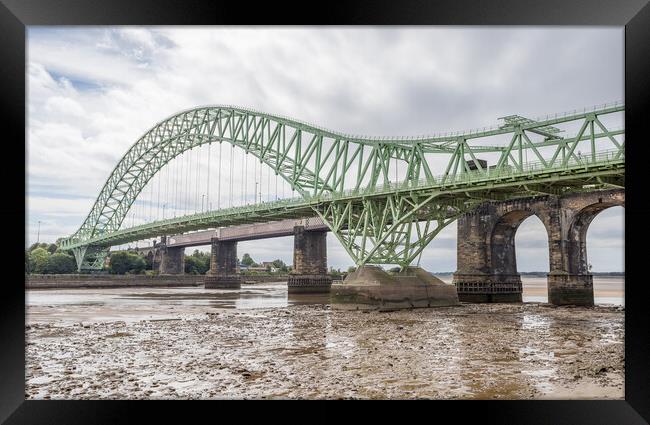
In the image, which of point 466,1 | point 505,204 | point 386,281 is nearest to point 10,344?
point 466,1

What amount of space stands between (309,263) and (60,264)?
159 ft

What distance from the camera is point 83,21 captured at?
31.2 ft

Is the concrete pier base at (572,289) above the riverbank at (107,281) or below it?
above

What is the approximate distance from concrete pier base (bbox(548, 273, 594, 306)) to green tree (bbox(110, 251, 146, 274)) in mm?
69656

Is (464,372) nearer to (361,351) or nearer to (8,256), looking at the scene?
(361,351)

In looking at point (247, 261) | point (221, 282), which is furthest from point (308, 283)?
point (247, 261)

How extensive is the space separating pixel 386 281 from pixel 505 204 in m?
15.2

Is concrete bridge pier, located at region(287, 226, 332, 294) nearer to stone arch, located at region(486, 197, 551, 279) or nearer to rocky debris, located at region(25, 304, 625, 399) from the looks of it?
stone arch, located at region(486, 197, 551, 279)

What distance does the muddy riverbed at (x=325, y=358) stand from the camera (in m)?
11.5

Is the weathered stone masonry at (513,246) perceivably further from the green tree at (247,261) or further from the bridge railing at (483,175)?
the green tree at (247,261)

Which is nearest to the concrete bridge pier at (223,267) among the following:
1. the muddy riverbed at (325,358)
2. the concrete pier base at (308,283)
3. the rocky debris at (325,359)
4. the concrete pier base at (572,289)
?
the concrete pier base at (308,283)

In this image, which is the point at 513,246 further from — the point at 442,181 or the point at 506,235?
the point at 442,181

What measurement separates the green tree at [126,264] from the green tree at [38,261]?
10.4 m

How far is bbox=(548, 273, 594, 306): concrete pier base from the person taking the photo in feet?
128
